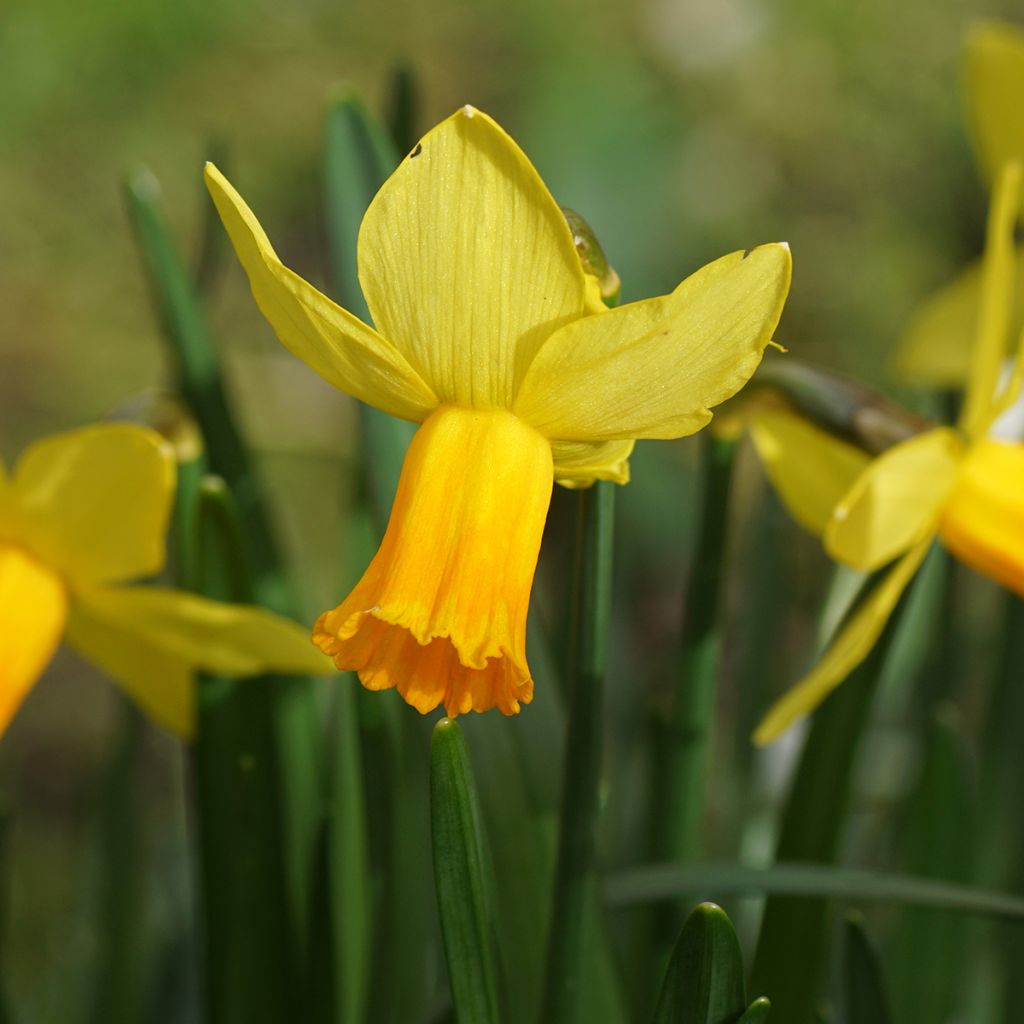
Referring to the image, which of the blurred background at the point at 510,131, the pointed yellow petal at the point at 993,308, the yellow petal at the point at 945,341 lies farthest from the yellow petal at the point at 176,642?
the blurred background at the point at 510,131

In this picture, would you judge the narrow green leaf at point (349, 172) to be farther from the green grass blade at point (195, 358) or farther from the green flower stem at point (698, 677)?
the green flower stem at point (698, 677)

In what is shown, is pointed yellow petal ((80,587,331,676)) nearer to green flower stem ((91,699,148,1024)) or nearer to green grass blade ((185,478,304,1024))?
green grass blade ((185,478,304,1024))

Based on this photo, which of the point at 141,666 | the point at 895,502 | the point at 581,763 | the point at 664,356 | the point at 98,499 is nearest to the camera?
the point at 664,356

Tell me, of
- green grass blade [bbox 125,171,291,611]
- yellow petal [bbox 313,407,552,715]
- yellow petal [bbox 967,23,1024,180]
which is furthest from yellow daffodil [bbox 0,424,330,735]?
yellow petal [bbox 967,23,1024,180]

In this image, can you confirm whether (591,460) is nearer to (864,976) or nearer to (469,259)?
(469,259)

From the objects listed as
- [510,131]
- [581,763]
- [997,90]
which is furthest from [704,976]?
[510,131]

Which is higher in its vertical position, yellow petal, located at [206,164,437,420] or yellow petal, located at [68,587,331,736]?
yellow petal, located at [206,164,437,420]

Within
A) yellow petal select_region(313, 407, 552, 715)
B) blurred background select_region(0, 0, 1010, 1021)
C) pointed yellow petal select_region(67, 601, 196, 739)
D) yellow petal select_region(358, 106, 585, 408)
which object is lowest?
pointed yellow petal select_region(67, 601, 196, 739)
